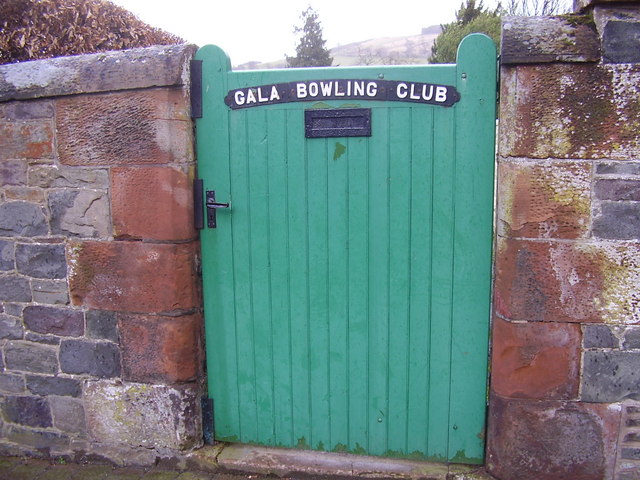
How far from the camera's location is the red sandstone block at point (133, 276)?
296cm

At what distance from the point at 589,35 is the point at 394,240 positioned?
129 centimetres

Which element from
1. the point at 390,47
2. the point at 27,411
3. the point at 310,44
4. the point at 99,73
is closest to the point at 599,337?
the point at 99,73

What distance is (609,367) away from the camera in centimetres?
258

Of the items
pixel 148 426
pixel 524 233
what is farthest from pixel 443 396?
pixel 148 426

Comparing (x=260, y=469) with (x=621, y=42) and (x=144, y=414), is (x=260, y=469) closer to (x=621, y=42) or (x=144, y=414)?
(x=144, y=414)

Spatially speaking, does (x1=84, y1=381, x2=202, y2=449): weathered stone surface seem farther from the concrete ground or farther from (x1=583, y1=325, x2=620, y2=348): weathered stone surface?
(x1=583, y1=325, x2=620, y2=348): weathered stone surface

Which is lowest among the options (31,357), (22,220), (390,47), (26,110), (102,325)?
(31,357)

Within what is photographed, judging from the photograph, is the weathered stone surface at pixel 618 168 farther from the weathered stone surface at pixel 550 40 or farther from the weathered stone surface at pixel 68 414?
the weathered stone surface at pixel 68 414

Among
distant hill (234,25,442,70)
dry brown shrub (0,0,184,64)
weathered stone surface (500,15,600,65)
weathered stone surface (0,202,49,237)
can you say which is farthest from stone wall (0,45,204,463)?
distant hill (234,25,442,70)

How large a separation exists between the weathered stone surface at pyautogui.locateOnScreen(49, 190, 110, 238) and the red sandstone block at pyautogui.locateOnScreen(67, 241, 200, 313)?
0.08 m

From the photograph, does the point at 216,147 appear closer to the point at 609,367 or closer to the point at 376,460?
the point at 376,460

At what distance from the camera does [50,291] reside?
3182 millimetres

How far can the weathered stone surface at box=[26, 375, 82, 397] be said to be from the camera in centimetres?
322

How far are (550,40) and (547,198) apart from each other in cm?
70
